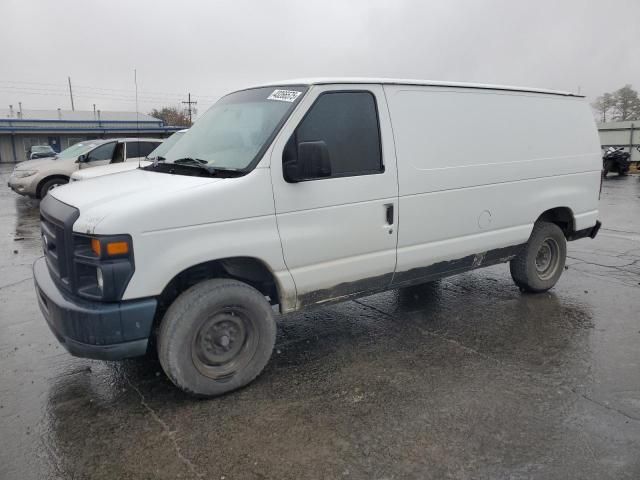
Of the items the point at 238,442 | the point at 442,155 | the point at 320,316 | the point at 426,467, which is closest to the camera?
the point at 426,467

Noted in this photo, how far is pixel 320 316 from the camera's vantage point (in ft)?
17.1

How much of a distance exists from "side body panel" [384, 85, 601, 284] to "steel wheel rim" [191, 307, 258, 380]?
148 cm

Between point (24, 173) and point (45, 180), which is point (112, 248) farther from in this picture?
point (24, 173)

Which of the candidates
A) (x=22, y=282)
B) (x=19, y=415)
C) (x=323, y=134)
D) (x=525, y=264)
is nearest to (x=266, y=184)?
(x=323, y=134)

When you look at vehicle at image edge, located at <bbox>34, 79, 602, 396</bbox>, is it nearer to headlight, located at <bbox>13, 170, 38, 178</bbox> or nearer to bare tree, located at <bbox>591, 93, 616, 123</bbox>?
headlight, located at <bbox>13, 170, 38, 178</bbox>

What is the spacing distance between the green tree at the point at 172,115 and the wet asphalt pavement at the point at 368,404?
7617cm

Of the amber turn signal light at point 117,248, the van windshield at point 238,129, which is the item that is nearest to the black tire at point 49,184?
the van windshield at point 238,129

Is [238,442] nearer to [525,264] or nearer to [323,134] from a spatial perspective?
[323,134]

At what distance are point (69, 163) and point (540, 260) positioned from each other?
490 inches

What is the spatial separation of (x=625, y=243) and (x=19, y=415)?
885cm

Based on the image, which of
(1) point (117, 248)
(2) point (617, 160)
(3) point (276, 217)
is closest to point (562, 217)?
(3) point (276, 217)

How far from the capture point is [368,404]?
347cm

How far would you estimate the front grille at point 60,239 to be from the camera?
3.22 meters

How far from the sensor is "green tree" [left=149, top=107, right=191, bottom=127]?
77.1 m
